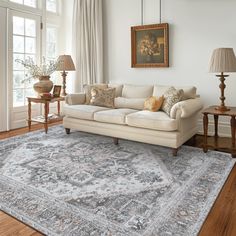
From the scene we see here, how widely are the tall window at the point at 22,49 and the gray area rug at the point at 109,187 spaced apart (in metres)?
1.42

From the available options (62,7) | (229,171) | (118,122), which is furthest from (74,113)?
(62,7)

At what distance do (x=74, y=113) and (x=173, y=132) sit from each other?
5.58 feet

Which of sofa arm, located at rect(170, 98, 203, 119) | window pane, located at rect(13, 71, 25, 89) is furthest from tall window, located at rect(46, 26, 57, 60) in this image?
sofa arm, located at rect(170, 98, 203, 119)

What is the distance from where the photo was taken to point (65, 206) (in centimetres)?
211

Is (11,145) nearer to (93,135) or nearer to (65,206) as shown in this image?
(93,135)

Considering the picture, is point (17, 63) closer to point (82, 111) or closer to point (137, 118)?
point (82, 111)

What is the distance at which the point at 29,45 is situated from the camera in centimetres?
506

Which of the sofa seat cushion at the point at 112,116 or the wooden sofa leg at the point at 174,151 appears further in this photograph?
the sofa seat cushion at the point at 112,116

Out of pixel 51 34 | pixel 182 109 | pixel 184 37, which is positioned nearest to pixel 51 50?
pixel 51 34

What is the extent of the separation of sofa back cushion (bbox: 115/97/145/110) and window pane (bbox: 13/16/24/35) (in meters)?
2.25

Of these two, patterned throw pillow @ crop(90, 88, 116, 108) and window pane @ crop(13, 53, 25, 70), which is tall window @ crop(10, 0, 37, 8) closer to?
window pane @ crop(13, 53, 25, 70)

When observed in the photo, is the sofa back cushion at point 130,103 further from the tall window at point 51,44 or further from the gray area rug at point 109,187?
the tall window at point 51,44

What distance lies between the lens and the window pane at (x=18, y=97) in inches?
193

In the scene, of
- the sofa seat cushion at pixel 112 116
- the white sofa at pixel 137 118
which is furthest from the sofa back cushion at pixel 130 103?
the sofa seat cushion at pixel 112 116
